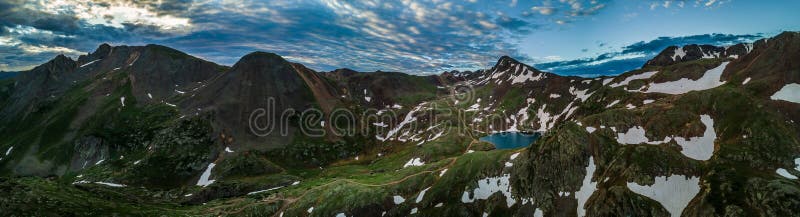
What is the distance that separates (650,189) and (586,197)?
11099mm

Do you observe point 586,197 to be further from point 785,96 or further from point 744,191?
point 785,96

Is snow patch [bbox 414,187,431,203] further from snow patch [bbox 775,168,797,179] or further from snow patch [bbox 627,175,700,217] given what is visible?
snow patch [bbox 775,168,797,179]

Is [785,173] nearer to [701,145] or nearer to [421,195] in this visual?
[701,145]

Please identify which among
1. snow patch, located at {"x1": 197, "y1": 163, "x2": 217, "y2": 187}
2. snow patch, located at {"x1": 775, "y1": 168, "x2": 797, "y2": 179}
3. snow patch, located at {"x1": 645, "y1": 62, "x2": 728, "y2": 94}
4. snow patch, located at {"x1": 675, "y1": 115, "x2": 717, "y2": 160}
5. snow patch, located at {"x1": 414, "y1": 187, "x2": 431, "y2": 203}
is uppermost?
snow patch, located at {"x1": 645, "y1": 62, "x2": 728, "y2": 94}

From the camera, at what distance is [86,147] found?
636 ft

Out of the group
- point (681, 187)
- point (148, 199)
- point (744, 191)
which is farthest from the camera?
Result: point (148, 199)

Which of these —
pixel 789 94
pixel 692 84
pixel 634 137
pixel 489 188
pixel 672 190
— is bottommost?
pixel 489 188

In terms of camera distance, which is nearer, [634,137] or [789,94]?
[634,137]

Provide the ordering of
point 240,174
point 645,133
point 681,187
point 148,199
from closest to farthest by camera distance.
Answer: point 681,187 < point 645,133 < point 148,199 < point 240,174

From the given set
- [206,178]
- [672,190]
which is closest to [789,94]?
[672,190]

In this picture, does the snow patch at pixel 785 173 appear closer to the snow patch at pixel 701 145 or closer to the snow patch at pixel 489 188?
the snow patch at pixel 701 145

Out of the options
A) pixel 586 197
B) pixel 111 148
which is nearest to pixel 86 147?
pixel 111 148

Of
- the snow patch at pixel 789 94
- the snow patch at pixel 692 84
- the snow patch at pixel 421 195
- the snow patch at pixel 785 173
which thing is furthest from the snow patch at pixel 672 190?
the snow patch at pixel 692 84

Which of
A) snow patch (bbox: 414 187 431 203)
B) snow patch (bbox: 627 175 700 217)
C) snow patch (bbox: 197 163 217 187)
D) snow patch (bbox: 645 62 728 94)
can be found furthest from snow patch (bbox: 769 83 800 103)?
snow patch (bbox: 197 163 217 187)
